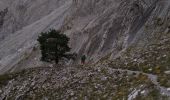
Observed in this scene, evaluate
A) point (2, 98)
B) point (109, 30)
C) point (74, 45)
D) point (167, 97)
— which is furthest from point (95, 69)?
point (74, 45)

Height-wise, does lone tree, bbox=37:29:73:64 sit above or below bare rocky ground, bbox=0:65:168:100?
above

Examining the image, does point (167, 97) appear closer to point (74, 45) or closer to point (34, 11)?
point (74, 45)

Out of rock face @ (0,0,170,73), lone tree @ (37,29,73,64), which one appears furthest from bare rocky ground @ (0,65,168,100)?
lone tree @ (37,29,73,64)

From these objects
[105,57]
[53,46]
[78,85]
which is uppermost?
[53,46]

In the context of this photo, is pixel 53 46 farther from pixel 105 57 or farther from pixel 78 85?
pixel 78 85

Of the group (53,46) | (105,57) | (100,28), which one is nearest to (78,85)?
(53,46)

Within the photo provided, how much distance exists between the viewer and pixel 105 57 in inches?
2222

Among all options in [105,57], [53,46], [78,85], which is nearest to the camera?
[78,85]

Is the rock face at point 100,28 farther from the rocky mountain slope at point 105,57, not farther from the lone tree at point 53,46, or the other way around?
the lone tree at point 53,46

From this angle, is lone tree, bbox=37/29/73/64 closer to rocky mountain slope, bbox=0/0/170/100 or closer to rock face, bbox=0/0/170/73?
rocky mountain slope, bbox=0/0/170/100

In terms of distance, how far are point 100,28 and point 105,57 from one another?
82.9ft

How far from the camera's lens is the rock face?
2185 inches

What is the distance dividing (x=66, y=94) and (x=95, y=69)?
14.5 ft

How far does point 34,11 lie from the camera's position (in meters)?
176
